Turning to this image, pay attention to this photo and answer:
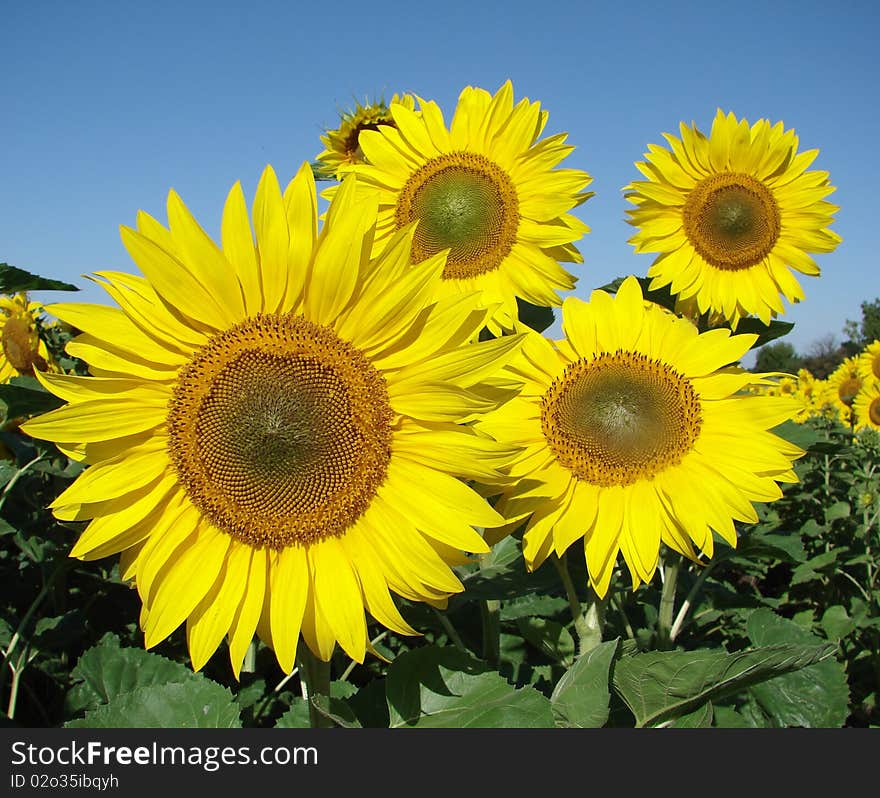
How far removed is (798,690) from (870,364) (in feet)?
29.8

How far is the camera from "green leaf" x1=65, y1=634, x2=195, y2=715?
2.83 metres

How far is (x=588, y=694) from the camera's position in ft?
7.08

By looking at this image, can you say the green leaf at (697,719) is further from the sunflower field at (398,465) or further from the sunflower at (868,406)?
the sunflower at (868,406)

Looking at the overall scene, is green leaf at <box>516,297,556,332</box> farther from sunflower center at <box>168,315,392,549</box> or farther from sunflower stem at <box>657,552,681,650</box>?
sunflower center at <box>168,315,392,549</box>

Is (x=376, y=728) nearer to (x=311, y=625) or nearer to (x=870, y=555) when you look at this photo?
(x=311, y=625)

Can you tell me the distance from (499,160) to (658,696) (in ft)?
7.01

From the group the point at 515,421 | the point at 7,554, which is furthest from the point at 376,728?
the point at 7,554

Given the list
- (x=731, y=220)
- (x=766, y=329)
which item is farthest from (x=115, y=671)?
(x=731, y=220)

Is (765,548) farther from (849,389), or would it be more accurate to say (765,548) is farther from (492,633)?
(849,389)

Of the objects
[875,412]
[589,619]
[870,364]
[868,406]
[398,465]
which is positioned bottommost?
[589,619]

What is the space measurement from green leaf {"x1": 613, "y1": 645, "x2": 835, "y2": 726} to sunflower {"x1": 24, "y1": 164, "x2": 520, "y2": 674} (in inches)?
27.9

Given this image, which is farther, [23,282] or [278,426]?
[23,282]

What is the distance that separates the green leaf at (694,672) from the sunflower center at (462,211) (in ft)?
5.37

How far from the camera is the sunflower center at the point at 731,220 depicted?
4.44 meters
